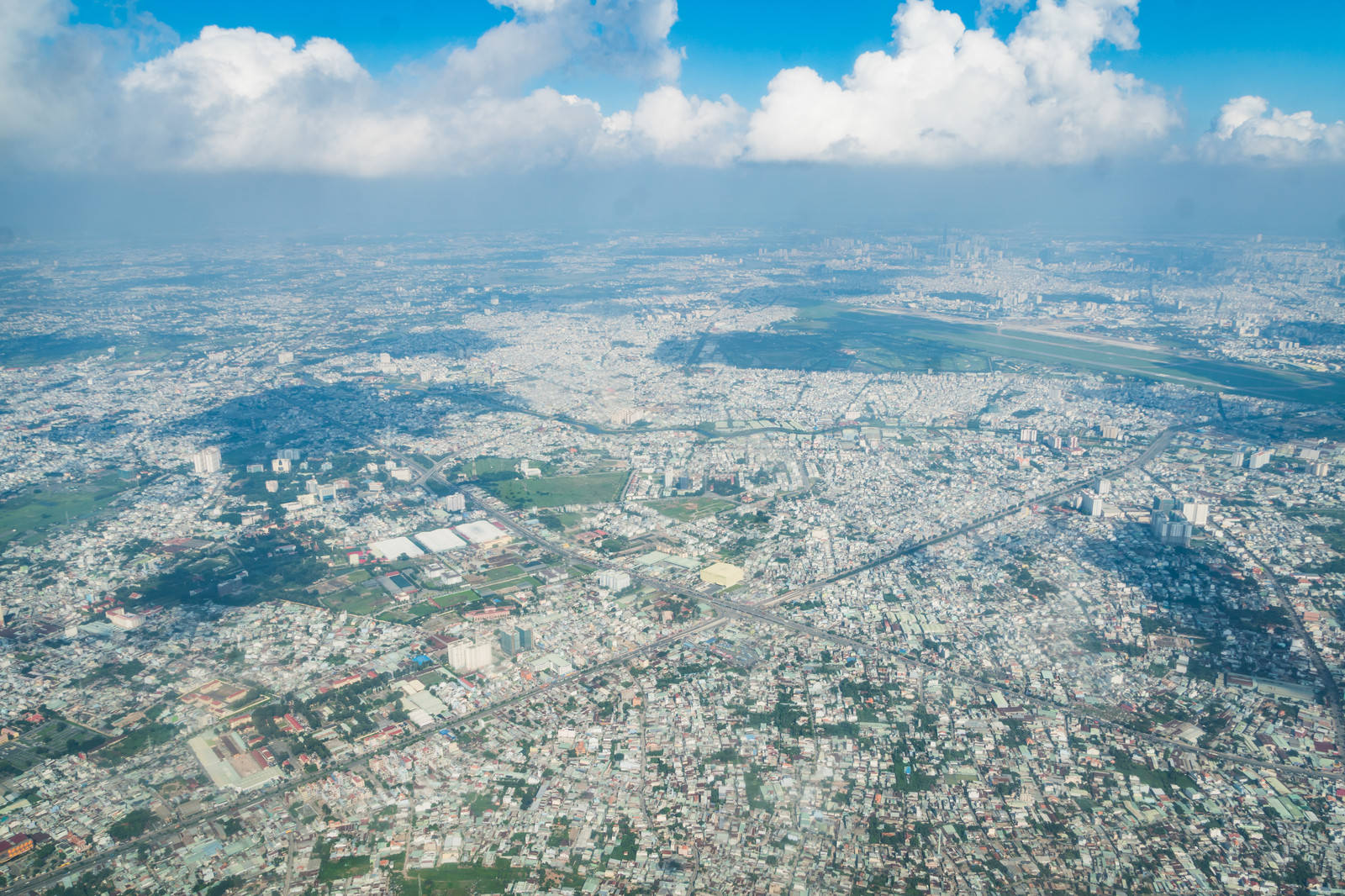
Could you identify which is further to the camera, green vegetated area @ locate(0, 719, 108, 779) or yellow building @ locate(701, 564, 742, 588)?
yellow building @ locate(701, 564, 742, 588)

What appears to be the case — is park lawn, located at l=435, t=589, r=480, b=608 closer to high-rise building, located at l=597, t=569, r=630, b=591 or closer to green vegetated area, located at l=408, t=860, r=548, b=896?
high-rise building, located at l=597, t=569, r=630, b=591

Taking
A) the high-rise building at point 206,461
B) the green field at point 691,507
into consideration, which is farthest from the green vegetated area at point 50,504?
the green field at point 691,507

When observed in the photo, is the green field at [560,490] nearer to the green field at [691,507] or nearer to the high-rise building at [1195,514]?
the green field at [691,507]

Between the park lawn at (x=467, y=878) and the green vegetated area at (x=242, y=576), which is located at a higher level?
the green vegetated area at (x=242, y=576)

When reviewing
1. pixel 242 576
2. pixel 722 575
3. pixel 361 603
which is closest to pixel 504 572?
pixel 361 603

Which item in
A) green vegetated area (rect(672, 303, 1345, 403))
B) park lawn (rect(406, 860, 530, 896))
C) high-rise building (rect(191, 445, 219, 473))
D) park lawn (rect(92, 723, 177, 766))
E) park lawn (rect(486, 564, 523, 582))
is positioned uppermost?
green vegetated area (rect(672, 303, 1345, 403))

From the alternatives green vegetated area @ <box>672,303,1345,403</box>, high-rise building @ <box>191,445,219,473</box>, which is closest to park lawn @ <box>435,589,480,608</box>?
high-rise building @ <box>191,445,219,473</box>
